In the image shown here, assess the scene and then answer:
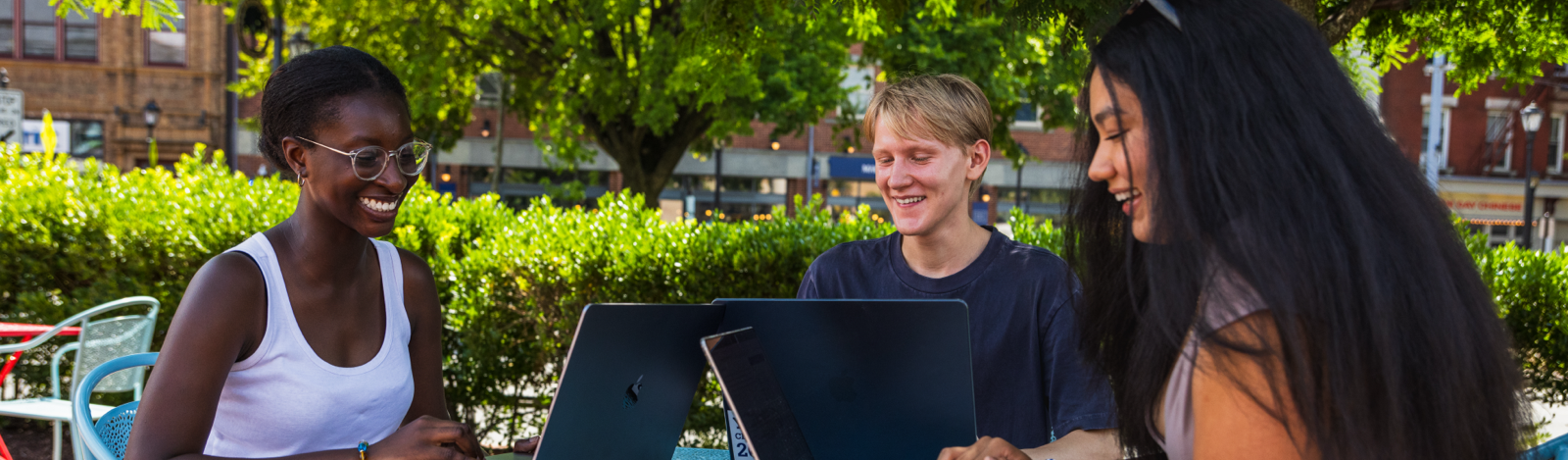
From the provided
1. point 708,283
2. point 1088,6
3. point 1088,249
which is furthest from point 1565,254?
point 1088,249

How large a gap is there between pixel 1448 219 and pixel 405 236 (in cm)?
439

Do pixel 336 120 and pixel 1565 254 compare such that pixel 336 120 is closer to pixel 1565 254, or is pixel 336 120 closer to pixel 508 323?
pixel 508 323

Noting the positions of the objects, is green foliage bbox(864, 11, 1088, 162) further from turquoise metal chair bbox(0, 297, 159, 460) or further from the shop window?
the shop window

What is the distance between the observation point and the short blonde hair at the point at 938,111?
2.12m

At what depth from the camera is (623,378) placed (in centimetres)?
146

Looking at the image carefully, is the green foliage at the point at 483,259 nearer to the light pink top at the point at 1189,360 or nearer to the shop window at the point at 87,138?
the light pink top at the point at 1189,360

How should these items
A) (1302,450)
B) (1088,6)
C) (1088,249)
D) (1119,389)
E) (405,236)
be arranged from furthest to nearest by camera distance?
1. (405,236)
2. (1088,6)
3. (1088,249)
4. (1119,389)
5. (1302,450)

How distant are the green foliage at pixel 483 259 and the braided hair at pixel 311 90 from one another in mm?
2318

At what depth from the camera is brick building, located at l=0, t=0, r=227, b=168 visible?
21.1 metres

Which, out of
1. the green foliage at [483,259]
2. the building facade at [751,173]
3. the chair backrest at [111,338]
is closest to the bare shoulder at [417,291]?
the green foliage at [483,259]

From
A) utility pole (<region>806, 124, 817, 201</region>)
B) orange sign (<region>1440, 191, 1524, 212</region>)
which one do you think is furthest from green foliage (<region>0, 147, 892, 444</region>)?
orange sign (<region>1440, 191, 1524, 212</region>)

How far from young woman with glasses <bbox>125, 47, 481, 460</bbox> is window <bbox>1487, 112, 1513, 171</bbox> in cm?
3289

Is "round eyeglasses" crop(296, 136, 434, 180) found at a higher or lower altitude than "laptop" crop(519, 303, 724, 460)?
higher

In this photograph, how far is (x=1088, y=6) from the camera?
3.05 metres
